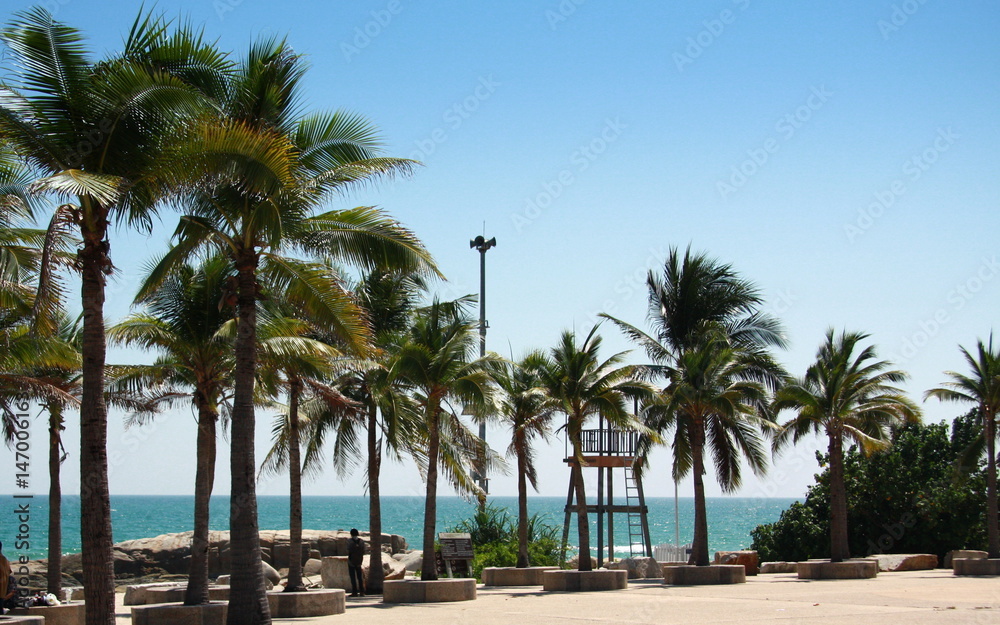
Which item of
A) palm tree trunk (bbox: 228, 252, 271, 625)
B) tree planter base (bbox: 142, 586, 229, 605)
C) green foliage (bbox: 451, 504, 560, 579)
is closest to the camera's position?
palm tree trunk (bbox: 228, 252, 271, 625)

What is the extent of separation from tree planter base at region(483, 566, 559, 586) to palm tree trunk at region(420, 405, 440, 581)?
3.92 m

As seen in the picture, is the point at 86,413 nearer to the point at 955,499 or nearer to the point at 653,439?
the point at 653,439

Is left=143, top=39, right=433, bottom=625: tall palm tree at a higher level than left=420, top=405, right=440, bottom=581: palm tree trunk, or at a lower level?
higher

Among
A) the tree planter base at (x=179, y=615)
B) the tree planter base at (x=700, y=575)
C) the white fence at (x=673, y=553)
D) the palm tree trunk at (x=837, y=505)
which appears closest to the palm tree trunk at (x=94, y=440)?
the tree planter base at (x=179, y=615)

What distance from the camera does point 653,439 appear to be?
25.3m

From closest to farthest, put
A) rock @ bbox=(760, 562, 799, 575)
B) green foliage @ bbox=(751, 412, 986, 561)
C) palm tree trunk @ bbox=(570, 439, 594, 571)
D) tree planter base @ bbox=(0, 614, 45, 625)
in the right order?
1. tree planter base @ bbox=(0, 614, 45, 625)
2. palm tree trunk @ bbox=(570, 439, 594, 571)
3. rock @ bbox=(760, 562, 799, 575)
4. green foliage @ bbox=(751, 412, 986, 561)

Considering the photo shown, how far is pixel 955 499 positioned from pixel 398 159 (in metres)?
26.0

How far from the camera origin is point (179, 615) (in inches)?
567

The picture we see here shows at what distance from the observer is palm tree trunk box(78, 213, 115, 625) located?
1092cm

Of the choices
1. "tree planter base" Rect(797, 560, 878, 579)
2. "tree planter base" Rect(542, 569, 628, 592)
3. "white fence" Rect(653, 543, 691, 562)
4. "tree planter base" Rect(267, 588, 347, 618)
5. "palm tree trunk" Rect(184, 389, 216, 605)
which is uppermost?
"palm tree trunk" Rect(184, 389, 216, 605)

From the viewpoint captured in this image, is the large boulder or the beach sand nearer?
the beach sand

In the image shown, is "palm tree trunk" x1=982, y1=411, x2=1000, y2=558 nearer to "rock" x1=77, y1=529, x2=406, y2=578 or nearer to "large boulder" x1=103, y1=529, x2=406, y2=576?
"large boulder" x1=103, y1=529, x2=406, y2=576

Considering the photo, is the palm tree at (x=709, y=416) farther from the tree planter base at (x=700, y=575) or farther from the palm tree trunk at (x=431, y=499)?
the palm tree trunk at (x=431, y=499)

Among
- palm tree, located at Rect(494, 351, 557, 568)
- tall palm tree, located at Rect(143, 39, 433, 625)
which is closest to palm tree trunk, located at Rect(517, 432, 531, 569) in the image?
palm tree, located at Rect(494, 351, 557, 568)
